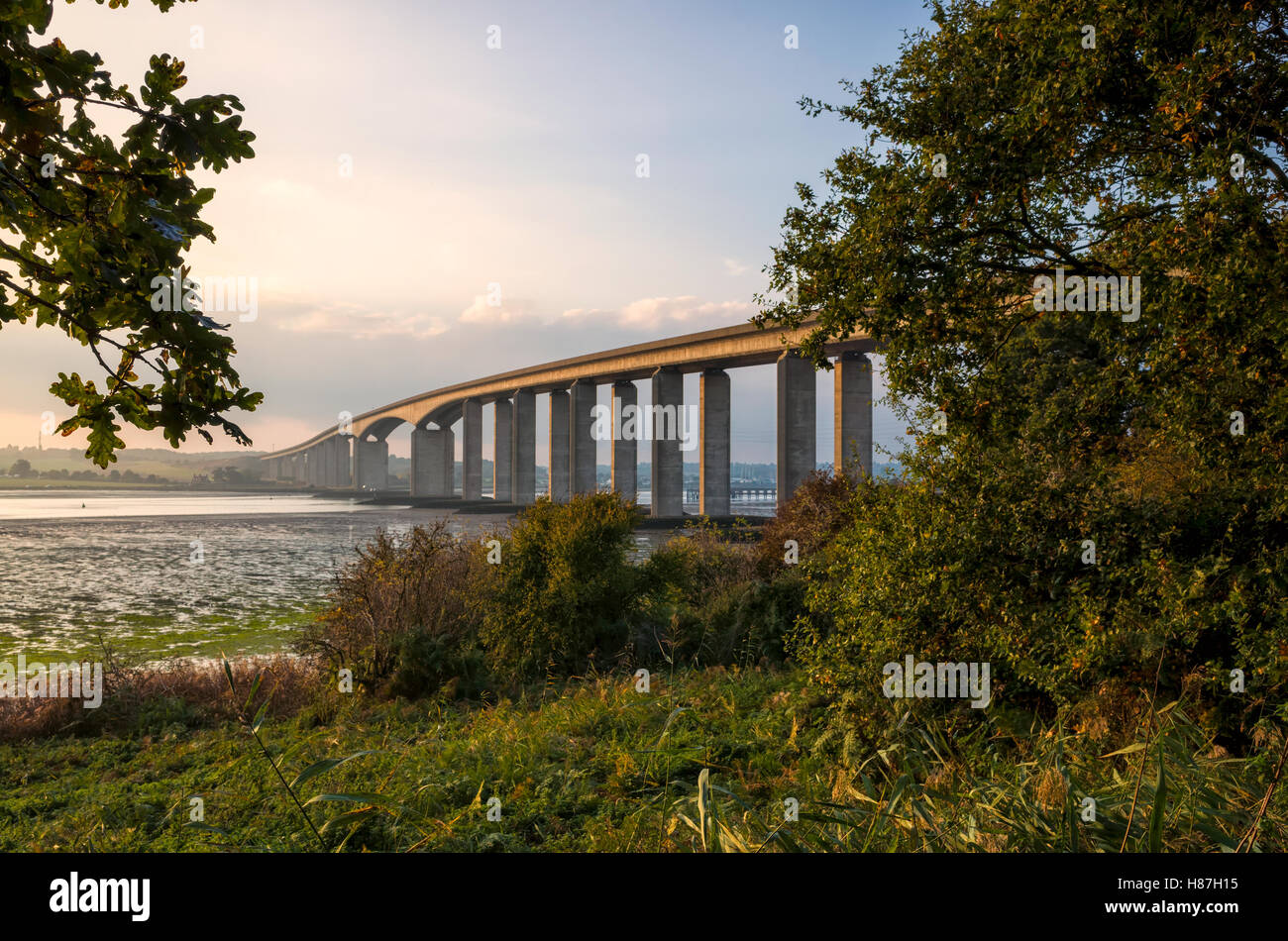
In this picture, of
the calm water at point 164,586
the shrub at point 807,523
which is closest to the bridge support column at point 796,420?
the calm water at point 164,586

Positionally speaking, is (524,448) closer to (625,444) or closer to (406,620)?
(625,444)

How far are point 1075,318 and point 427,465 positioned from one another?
120 metres

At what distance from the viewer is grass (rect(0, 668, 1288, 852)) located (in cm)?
441

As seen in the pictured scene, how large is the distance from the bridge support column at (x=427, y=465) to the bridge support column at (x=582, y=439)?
4910 centimetres

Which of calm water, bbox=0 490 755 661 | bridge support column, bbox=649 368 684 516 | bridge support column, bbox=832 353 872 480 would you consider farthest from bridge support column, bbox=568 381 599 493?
bridge support column, bbox=832 353 872 480

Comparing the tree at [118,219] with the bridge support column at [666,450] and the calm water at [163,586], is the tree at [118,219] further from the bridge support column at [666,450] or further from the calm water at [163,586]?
the bridge support column at [666,450]

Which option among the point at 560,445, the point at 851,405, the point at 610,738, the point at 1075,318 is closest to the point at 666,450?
the point at 560,445

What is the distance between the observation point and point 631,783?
7.50m

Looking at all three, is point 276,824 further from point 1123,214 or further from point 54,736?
point 1123,214

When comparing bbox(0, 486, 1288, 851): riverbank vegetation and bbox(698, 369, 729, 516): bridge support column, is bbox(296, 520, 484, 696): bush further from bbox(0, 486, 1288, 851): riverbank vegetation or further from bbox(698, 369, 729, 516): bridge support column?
bbox(698, 369, 729, 516): bridge support column

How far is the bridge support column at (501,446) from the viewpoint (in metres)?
102

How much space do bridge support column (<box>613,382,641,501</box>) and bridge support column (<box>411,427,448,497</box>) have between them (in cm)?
5462

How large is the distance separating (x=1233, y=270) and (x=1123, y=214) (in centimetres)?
275

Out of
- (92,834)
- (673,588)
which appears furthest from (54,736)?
(673,588)
